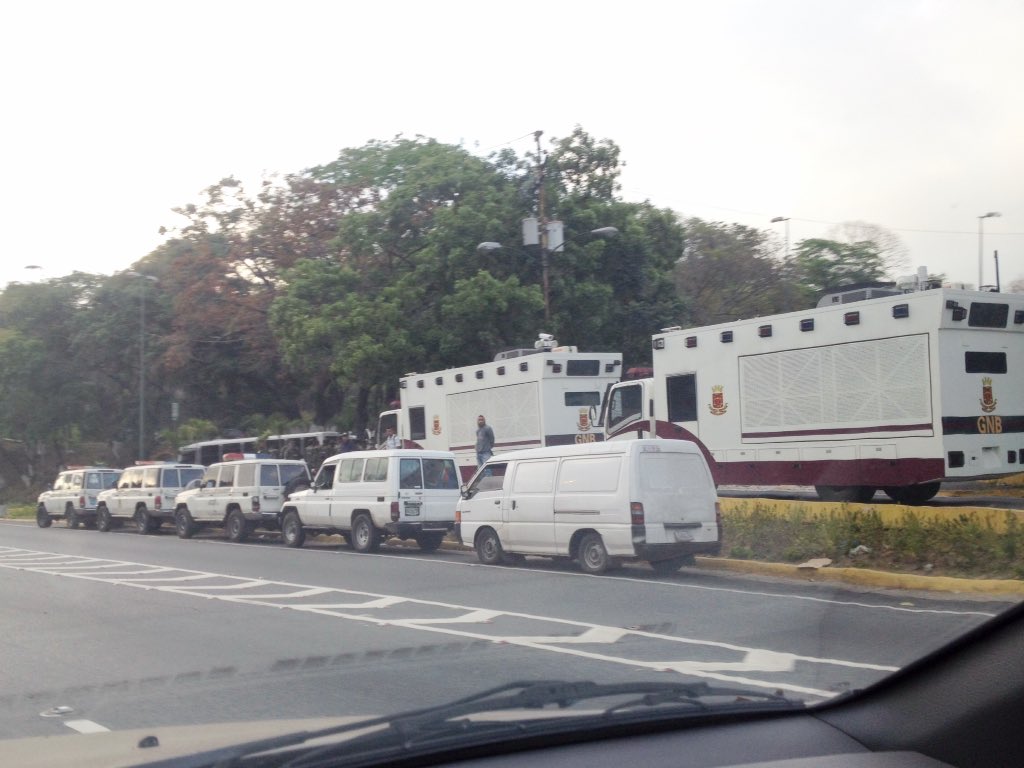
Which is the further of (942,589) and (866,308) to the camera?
(866,308)

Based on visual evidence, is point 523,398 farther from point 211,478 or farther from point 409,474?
point 211,478

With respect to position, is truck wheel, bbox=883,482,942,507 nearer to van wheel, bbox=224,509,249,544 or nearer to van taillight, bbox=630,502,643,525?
van taillight, bbox=630,502,643,525

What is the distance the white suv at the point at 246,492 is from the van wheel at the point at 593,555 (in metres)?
9.77

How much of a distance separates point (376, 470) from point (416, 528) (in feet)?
4.49

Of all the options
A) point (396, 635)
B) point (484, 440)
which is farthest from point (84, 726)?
point (484, 440)

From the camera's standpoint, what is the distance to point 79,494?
1212 inches

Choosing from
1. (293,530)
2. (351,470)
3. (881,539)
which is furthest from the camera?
(293,530)

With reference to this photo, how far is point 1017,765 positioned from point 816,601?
842cm

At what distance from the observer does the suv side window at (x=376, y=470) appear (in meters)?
19.7

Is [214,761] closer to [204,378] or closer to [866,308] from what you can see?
[866,308]

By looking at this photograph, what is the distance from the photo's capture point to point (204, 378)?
4450cm

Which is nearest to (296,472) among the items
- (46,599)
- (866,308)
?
(46,599)

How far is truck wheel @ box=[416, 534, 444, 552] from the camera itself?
64.3 ft

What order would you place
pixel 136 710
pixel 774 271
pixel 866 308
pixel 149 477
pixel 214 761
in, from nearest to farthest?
pixel 214 761, pixel 136 710, pixel 866 308, pixel 149 477, pixel 774 271
